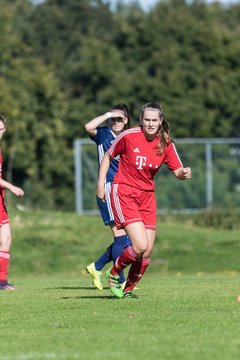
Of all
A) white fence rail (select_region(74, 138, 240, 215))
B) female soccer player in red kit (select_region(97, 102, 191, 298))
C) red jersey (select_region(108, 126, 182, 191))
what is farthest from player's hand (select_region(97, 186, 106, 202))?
white fence rail (select_region(74, 138, 240, 215))

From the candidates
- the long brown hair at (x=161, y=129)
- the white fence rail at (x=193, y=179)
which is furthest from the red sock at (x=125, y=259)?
the white fence rail at (x=193, y=179)

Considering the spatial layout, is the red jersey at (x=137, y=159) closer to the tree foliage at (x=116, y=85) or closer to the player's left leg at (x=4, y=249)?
the player's left leg at (x=4, y=249)

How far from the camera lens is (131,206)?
1248cm

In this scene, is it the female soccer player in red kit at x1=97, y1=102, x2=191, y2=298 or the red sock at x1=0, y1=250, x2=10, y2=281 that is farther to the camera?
the red sock at x1=0, y1=250, x2=10, y2=281

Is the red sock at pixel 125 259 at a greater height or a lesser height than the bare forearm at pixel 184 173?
lesser

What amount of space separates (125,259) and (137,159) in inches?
45.7

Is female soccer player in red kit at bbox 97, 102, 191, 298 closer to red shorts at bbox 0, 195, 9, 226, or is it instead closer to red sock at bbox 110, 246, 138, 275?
red sock at bbox 110, 246, 138, 275

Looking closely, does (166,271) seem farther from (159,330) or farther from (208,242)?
(159,330)

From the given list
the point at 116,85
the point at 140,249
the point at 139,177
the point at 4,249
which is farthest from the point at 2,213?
the point at 116,85

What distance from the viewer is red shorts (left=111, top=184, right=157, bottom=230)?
12.4 m

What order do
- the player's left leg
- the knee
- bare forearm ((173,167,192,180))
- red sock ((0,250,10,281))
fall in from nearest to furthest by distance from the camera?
1. the knee
2. bare forearm ((173,167,192,180))
3. the player's left leg
4. red sock ((0,250,10,281))

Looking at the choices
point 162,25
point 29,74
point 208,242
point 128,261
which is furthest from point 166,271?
point 162,25

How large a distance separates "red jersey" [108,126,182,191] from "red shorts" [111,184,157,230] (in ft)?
0.25

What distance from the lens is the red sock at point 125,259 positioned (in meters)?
12.6
